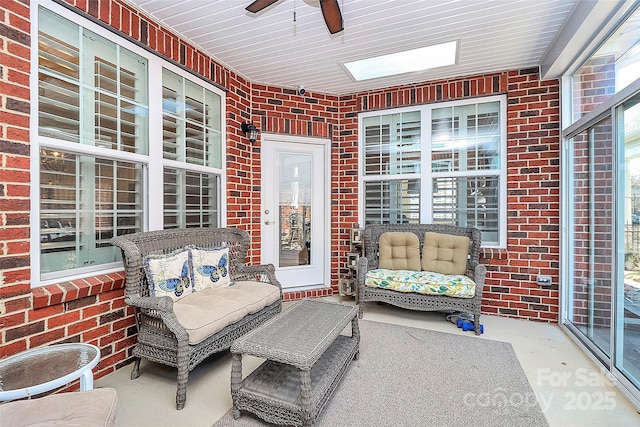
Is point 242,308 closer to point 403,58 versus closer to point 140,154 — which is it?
point 140,154

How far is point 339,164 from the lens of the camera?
4270mm

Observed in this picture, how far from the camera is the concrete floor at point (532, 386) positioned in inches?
69.7

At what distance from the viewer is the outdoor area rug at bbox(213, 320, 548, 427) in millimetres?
1749

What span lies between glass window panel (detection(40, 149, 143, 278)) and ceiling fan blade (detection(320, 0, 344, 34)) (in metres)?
1.88

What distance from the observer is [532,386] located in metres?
2.08

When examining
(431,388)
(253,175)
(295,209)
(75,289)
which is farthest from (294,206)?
(431,388)

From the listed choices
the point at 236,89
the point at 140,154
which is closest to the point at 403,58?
the point at 236,89

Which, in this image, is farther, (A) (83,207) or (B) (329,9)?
(A) (83,207)

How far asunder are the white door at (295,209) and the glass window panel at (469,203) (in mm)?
1471

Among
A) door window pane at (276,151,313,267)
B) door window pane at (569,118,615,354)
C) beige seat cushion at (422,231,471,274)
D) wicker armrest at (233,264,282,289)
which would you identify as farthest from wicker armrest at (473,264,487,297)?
door window pane at (276,151,313,267)

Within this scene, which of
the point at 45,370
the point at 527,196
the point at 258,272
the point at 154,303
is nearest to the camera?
the point at 45,370

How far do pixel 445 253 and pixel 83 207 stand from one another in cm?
→ 335

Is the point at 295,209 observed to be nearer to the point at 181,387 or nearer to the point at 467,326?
the point at 467,326

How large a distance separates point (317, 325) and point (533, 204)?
2.80 m
